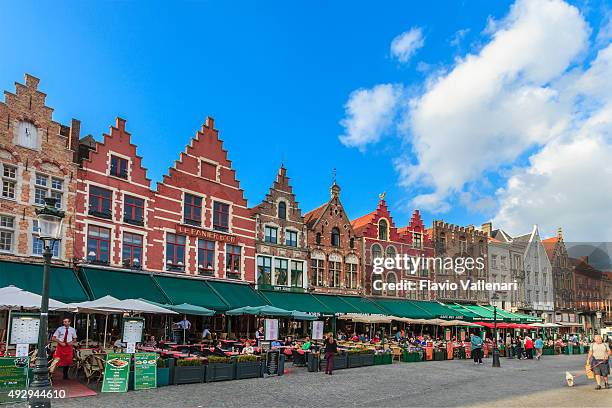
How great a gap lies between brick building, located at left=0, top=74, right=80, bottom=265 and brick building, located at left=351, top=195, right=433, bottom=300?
24.7 m

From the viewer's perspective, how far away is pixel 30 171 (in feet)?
84.5

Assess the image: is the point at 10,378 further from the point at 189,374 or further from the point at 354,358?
the point at 354,358

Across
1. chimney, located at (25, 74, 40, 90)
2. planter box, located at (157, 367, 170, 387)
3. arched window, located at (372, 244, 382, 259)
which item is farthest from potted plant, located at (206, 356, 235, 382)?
arched window, located at (372, 244, 382, 259)

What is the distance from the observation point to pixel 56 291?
23.9m

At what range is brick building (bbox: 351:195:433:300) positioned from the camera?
4497 centimetres

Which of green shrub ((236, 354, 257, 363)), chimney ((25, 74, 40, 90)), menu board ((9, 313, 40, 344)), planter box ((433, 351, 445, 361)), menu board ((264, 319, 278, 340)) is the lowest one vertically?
planter box ((433, 351, 445, 361))

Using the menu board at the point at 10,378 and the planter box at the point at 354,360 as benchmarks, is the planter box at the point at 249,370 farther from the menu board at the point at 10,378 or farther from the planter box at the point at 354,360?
the menu board at the point at 10,378

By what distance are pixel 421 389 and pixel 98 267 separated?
1752cm

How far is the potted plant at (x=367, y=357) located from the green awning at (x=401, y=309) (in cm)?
1526

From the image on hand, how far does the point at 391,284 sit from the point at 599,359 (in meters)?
28.5

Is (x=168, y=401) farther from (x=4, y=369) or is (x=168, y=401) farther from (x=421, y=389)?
(x=421, y=389)

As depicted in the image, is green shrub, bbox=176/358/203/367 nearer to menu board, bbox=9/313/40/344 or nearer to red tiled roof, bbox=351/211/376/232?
menu board, bbox=9/313/40/344

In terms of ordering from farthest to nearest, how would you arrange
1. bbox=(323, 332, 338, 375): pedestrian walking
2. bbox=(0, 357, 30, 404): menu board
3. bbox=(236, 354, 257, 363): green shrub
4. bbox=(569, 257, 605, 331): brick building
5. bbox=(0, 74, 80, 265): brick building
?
bbox=(569, 257, 605, 331): brick building < bbox=(0, 74, 80, 265): brick building < bbox=(323, 332, 338, 375): pedestrian walking < bbox=(236, 354, 257, 363): green shrub < bbox=(0, 357, 30, 404): menu board

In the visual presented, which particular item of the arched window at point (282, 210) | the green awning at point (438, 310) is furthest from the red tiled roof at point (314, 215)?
the green awning at point (438, 310)
